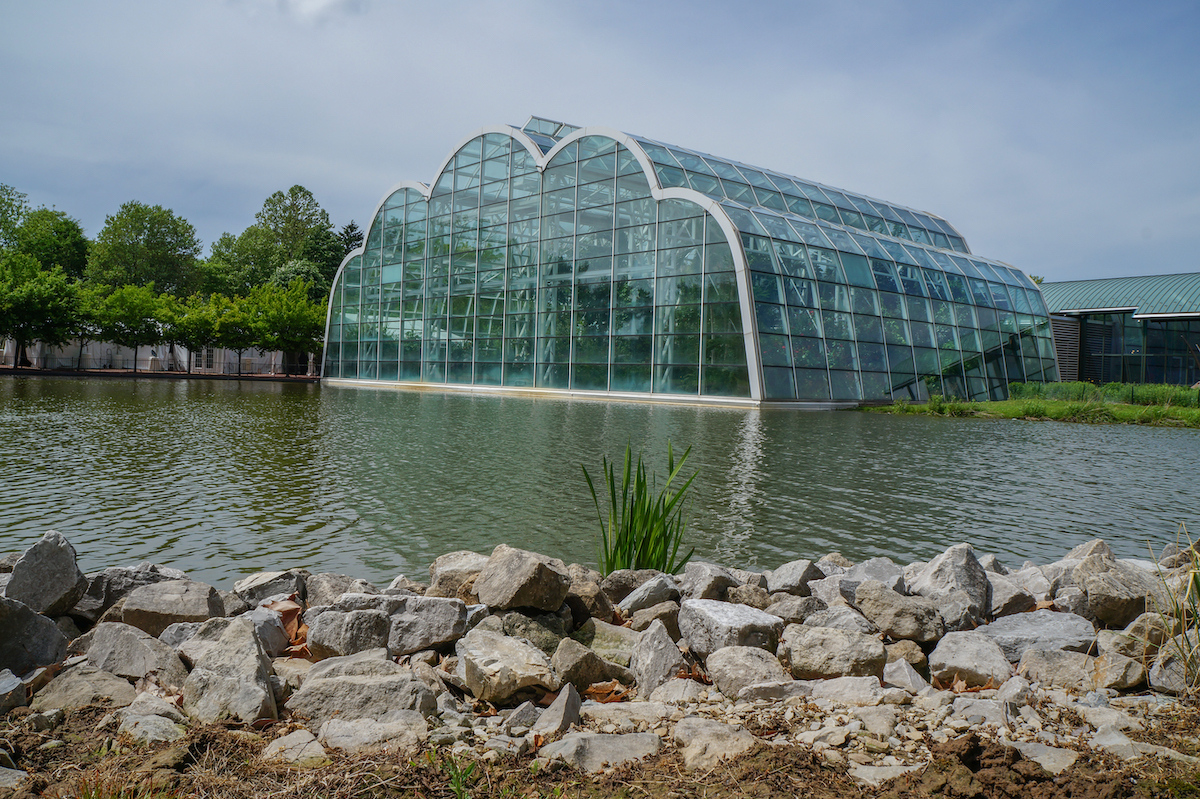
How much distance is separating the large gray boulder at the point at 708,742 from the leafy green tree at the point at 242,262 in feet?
247

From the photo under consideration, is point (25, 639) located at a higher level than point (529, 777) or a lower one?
higher

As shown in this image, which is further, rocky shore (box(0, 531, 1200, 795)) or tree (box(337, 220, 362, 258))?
tree (box(337, 220, 362, 258))

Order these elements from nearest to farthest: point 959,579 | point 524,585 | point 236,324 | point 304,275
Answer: point 524,585 → point 959,579 → point 236,324 → point 304,275

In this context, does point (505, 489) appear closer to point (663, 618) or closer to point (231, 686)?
point (663, 618)

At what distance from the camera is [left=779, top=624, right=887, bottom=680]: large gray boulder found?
4160mm

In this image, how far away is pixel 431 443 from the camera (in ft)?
50.1

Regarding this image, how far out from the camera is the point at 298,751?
298cm

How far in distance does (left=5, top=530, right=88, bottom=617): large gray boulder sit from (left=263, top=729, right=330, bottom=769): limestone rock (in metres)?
2.40

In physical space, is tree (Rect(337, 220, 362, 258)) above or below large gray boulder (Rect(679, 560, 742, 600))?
above

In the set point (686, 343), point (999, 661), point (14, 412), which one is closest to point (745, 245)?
point (686, 343)

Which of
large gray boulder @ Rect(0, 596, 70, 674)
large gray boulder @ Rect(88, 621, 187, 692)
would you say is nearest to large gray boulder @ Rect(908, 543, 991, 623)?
large gray boulder @ Rect(88, 621, 187, 692)

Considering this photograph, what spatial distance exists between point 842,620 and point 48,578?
479 centimetres

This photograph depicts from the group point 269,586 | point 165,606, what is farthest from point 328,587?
point 165,606

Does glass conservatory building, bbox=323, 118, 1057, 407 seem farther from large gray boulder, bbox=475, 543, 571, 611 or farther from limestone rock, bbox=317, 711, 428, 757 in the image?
limestone rock, bbox=317, 711, 428, 757
